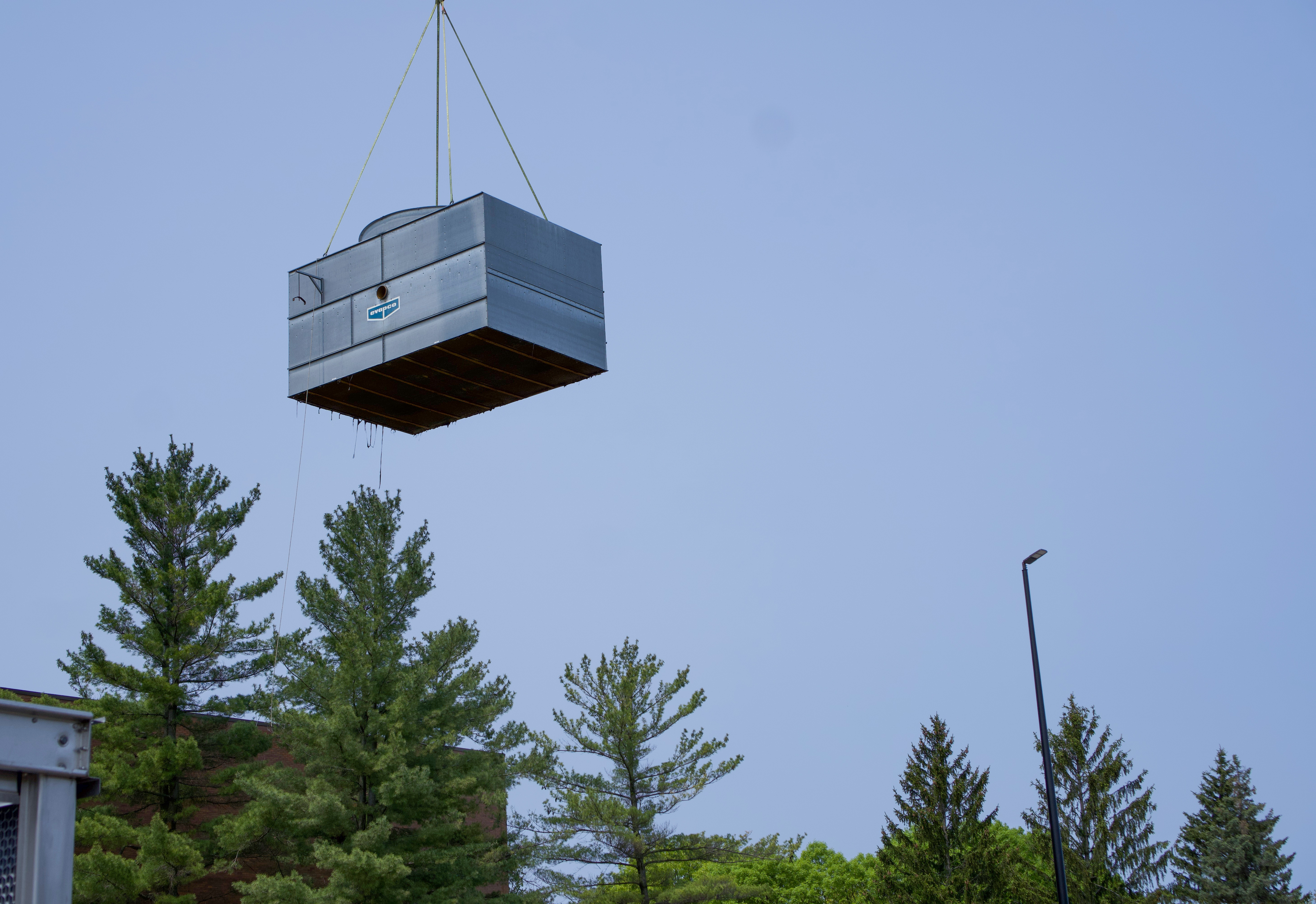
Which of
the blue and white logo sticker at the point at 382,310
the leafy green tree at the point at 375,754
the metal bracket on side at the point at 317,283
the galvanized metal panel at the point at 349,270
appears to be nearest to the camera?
the blue and white logo sticker at the point at 382,310

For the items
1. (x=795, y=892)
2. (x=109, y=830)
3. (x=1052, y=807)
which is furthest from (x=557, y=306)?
(x=795, y=892)

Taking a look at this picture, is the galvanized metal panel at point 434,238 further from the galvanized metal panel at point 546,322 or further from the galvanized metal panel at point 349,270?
the galvanized metal panel at point 546,322

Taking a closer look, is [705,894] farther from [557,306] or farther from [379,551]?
[557,306]

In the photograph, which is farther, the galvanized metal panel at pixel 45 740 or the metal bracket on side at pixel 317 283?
the metal bracket on side at pixel 317 283

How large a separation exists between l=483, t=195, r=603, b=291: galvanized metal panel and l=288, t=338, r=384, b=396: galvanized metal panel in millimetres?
2002

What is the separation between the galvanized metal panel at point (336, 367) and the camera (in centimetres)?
1694

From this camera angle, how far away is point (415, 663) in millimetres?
28141

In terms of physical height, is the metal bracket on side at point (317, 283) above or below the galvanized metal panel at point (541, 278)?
above

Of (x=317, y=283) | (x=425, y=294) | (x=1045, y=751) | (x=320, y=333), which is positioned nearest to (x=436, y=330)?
(x=425, y=294)

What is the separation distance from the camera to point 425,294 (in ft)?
54.3

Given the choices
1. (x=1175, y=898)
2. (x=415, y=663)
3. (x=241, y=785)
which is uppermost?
(x=415, y=663)

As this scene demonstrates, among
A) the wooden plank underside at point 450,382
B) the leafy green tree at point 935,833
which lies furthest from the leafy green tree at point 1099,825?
the wooden plank underside at point 450,382

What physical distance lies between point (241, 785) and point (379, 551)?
6221 mm

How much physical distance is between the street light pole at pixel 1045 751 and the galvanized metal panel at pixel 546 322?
7239 millimetres
